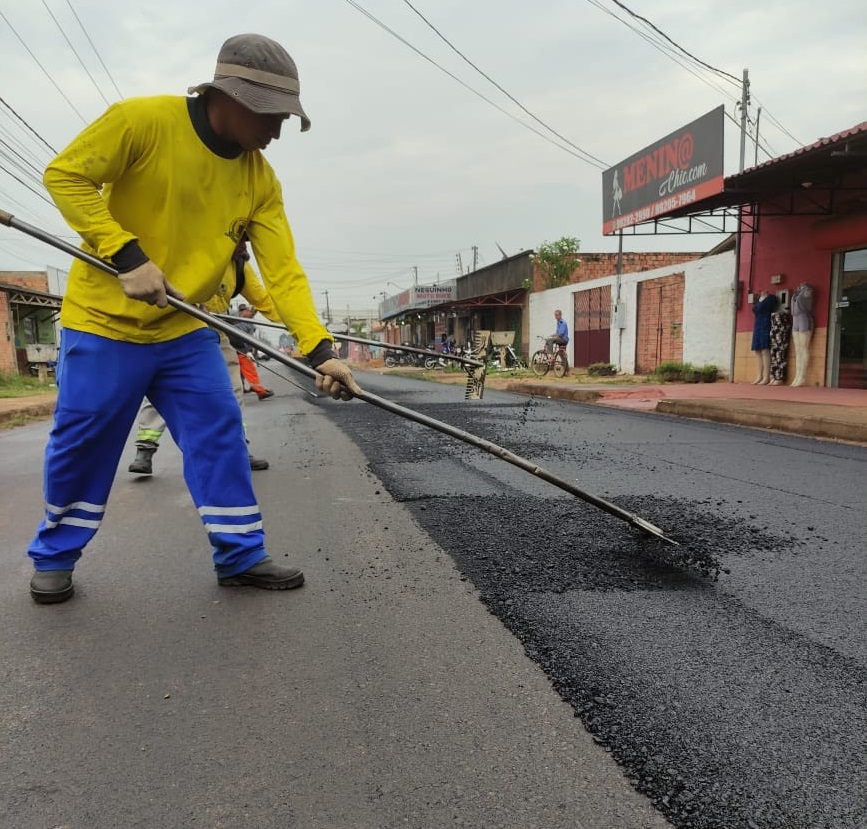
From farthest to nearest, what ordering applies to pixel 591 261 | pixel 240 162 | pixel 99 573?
pixel 591 261
pixel 99 573
pixel 240 162

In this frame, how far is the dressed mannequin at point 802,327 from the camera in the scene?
1144 cm

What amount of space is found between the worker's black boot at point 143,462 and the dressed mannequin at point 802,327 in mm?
10495

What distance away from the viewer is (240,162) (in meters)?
2.52

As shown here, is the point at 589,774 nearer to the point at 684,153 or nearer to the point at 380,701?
the point at 380,701

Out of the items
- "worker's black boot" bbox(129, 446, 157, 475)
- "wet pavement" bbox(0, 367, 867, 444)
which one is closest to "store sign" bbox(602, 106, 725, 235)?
"wet pavement" bbox(0, 367, 867, 444)

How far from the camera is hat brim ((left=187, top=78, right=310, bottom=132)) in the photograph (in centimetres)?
226

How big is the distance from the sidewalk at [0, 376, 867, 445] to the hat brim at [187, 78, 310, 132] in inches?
Answer: 247

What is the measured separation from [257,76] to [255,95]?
69mm

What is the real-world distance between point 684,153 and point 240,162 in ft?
44.0

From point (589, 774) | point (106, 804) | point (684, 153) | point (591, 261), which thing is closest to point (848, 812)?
point (589, 774)

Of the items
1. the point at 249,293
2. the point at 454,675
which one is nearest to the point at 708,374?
the point at 249,293

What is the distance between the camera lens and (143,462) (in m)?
4.95

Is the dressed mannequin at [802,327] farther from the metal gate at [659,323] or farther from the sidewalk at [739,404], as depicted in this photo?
the metal gate at [659,323]

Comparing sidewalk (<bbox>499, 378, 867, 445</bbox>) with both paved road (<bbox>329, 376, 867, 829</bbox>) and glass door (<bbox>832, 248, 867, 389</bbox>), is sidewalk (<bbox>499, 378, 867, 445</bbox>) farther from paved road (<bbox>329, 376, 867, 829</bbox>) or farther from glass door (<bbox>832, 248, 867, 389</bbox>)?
paved road (<bbox>329, 376, 867, 829</bbox>)
